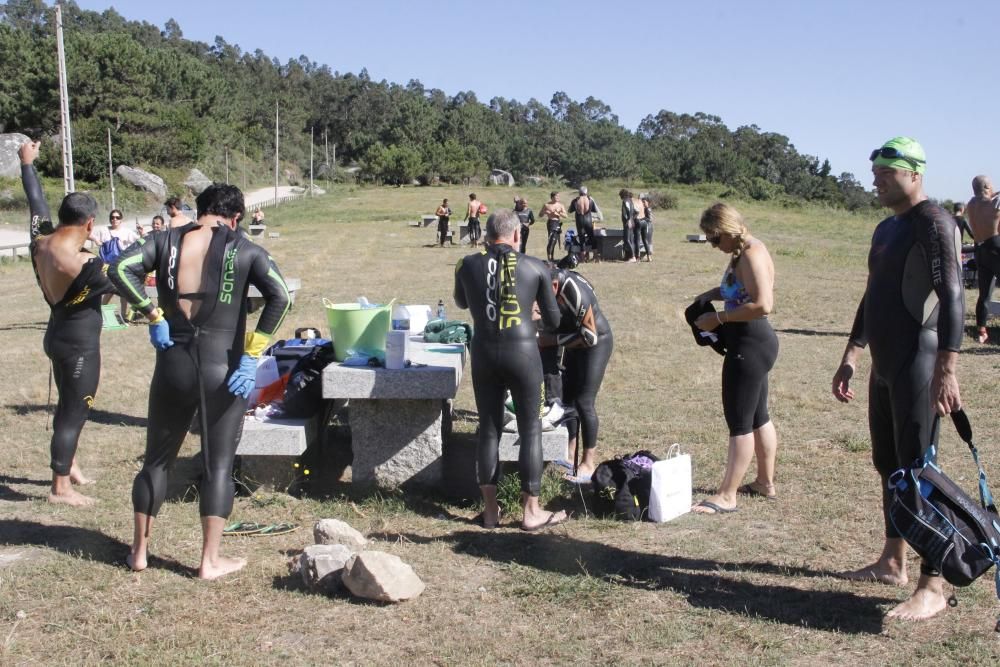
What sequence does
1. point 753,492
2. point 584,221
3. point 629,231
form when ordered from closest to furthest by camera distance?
point 753,492, point 629,231, point 584,221

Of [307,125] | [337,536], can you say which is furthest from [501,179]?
[337,536]

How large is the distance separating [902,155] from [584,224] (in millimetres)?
17184

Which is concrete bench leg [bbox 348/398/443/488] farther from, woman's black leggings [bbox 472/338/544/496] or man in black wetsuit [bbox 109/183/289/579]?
man in black wetsuit [bbox 109/183/289/579]

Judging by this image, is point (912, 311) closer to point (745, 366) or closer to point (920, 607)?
point (920, 607)

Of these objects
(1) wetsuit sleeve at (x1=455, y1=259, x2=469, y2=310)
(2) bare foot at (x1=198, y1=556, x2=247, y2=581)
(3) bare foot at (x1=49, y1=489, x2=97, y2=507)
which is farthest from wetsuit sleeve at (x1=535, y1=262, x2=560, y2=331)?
(3) bare foot at (x1=49, y1=489, x2=97, y2=507)

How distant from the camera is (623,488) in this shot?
529 centimetres

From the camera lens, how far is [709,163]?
92.6m

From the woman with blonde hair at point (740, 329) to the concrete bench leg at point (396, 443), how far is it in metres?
1.62

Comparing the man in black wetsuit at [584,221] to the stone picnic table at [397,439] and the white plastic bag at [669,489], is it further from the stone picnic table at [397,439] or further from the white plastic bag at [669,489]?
the white plastic bag at [669,489]

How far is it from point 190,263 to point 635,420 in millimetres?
4360

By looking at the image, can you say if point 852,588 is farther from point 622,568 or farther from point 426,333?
point 426,333

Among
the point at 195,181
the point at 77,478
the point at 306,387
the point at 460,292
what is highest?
the point at 195,181

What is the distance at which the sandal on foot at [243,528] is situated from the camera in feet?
16.5

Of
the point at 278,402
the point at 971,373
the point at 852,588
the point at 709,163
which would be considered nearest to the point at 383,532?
the point at 278,402
